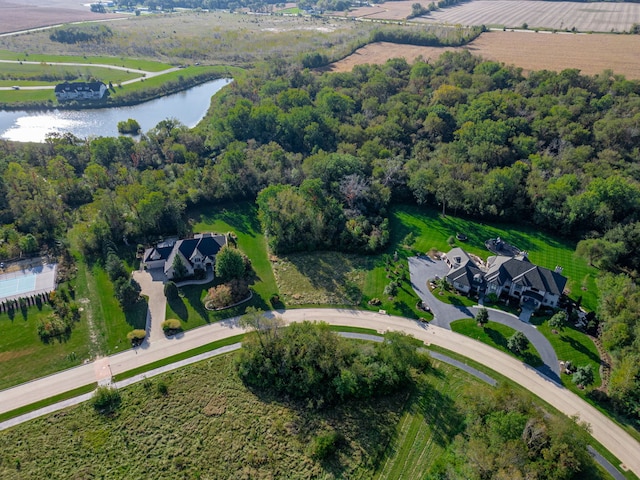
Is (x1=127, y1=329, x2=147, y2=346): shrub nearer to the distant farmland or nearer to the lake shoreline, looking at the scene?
the lake shoreline

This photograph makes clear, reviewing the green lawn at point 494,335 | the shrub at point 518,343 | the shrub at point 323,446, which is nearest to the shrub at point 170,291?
the shrub at point 323,446

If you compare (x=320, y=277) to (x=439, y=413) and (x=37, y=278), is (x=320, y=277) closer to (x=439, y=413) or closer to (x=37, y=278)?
(x=439, y=413)

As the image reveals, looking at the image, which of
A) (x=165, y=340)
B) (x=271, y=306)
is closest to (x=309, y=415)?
(x=271, y=306)

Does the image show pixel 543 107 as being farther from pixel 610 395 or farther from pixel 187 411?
pixel 187 411

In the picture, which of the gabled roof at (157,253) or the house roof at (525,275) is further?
the gabled roof at (157,253)

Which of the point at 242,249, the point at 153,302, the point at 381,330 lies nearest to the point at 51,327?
the point at 153,302

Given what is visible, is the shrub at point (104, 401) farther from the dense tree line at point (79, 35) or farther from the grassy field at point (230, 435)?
the dense tree line at point (79, 35)
